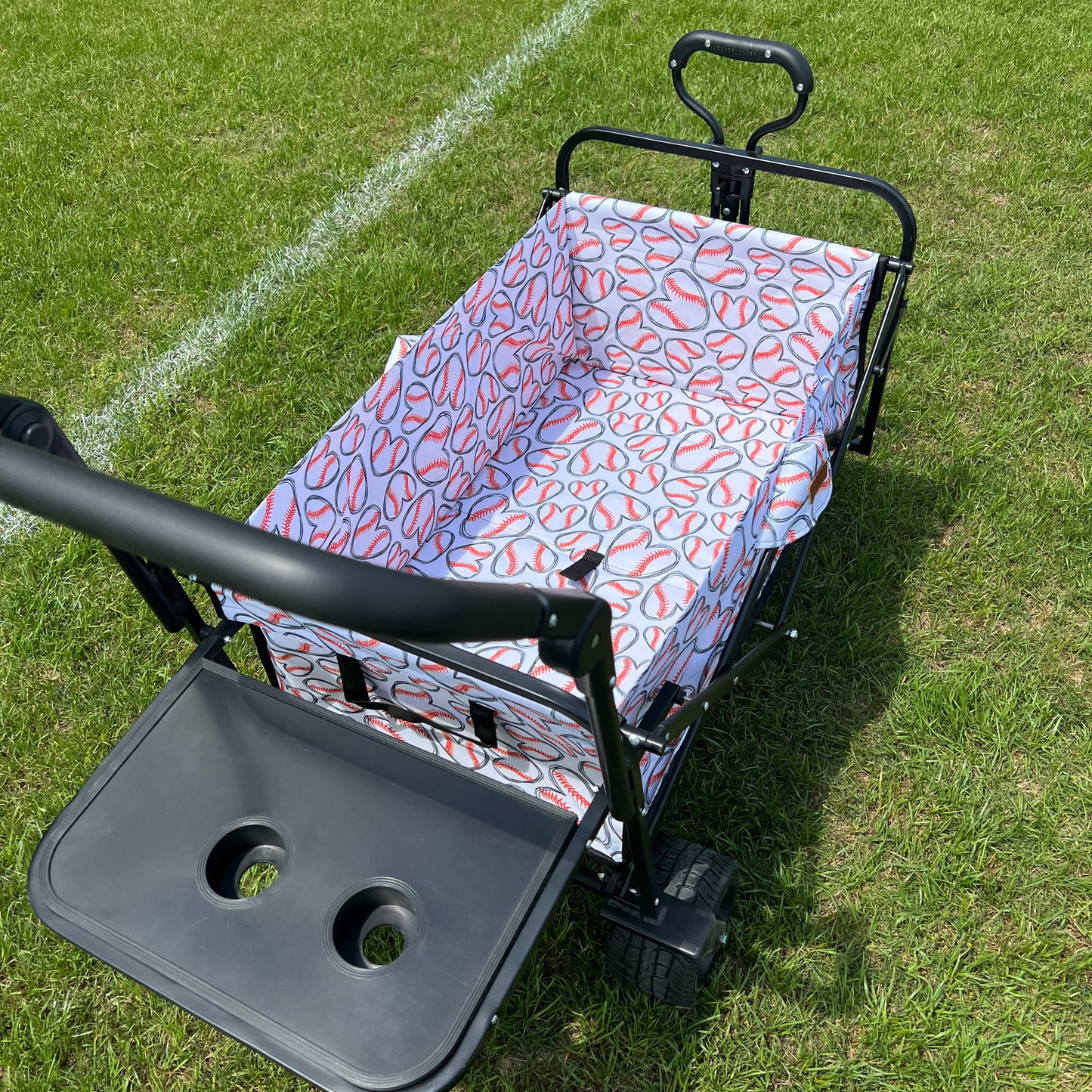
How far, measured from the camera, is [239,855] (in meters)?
1.43

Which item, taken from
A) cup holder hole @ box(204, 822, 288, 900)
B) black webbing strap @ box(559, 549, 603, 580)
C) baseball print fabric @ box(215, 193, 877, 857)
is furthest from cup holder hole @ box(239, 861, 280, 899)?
black webbing strap @ box(559, 549, 603, 580)

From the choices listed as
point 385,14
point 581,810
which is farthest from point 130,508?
point 385,14

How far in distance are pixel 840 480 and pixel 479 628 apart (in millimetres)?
2144

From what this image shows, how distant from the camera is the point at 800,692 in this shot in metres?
2.27

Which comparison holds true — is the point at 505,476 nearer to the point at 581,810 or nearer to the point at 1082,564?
the point at 581,810

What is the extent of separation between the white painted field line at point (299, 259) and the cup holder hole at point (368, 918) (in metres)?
1.77

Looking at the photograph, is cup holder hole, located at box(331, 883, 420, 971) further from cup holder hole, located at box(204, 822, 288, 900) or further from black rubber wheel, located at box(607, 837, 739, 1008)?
black rubber wheel, located at box(607, 837, 739, 1008)

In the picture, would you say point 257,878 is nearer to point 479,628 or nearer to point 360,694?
point 360,694

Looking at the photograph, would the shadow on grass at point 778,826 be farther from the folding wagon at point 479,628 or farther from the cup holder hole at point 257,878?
the cup holder hole at point 257,878

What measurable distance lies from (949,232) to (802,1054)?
9.43 feet

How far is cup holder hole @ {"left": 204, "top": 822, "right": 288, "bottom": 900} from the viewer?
138cm

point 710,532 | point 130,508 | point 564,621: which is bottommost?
point 710,532

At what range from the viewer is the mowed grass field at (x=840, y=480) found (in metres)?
1.81

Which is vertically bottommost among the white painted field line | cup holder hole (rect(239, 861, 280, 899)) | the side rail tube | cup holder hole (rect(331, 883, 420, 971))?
cup holder hole (rect(239, 861, 280, 899))
